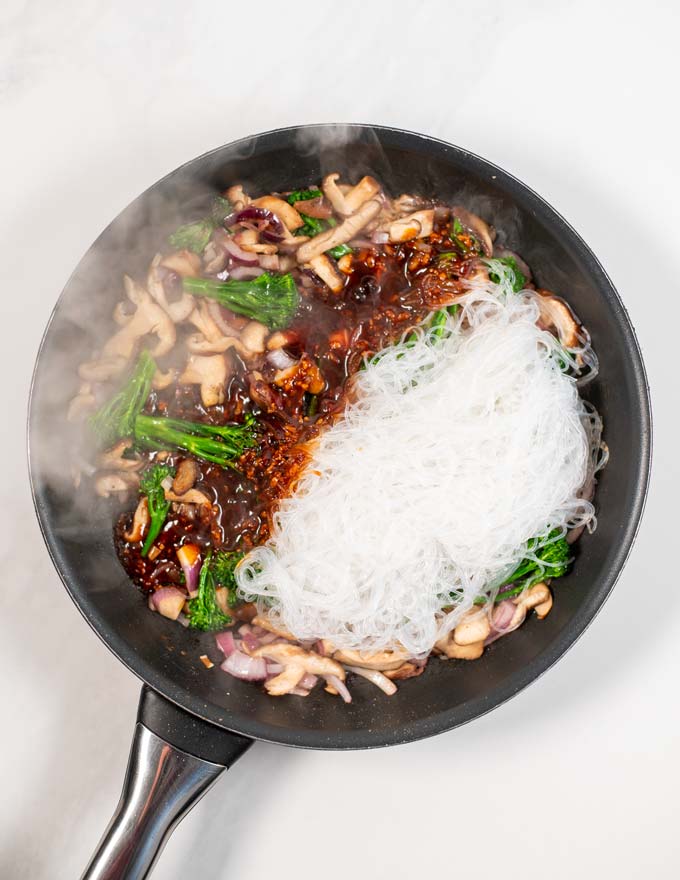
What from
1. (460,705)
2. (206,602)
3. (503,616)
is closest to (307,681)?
(206,602)

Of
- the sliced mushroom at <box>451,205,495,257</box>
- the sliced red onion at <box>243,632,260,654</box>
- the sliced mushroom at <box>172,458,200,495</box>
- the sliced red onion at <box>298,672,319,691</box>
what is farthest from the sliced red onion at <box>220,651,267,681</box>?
the sliced mushroom at <box>451,205,495,257</box>

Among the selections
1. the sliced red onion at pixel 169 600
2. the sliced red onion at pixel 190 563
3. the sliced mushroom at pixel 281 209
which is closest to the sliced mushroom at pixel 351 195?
the sliced mushroom at pixel 281 209

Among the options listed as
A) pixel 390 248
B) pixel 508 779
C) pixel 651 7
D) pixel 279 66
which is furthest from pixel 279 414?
pixel 651 7

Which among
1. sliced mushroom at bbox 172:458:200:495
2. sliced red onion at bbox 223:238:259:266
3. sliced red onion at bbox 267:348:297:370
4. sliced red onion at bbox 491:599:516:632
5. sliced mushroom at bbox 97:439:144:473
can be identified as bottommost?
sliced mushroom at bbox 97:439:144:473

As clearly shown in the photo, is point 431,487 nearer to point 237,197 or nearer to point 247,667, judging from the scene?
point 247,667

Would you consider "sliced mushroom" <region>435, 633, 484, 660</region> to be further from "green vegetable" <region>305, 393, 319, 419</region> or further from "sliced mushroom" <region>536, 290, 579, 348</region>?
"sliced mushroom" <region>536, 290, 579, 348</region>

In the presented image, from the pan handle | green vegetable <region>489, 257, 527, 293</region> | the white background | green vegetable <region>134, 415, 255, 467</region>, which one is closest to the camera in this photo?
the pan handle

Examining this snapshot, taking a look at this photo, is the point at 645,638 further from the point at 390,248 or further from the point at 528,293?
the point at 390,248
